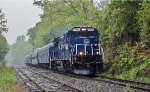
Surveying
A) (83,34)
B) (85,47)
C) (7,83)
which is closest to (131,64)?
(85,47)

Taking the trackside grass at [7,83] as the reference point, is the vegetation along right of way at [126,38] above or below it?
above

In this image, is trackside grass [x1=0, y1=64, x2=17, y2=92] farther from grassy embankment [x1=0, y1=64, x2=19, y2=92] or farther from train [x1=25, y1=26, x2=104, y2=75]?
train [x1=25, y1=26, x2=104, y2=75]

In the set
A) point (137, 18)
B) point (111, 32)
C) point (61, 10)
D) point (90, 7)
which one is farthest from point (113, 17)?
point (61, 10)

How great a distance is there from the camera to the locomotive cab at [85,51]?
27.3 metres

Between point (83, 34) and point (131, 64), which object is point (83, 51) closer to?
point (83, 34)

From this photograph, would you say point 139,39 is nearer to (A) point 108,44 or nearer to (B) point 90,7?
(A) point 108,44

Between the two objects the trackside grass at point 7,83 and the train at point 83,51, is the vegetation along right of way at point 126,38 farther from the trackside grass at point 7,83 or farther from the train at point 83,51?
the trackside grass at point 7,83

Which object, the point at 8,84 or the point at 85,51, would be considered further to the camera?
the point at 85,51

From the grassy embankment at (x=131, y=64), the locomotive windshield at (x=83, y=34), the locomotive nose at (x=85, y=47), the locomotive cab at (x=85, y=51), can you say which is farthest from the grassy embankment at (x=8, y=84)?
the grassy embankment at (x=131, y=64)

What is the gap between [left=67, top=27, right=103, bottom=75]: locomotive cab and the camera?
1075 inches

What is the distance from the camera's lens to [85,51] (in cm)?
2778

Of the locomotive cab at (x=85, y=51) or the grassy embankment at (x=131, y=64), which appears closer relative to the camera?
the grassy embankment at (x=131, y=64)

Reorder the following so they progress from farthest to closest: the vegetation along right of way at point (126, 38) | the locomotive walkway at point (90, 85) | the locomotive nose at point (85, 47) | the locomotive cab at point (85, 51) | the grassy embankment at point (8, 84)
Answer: the locomotive nose at point (85, 47)
the locomotive cab at point (85, 51)
the vegetation along right of way at point (126, 38)
the grassy embankment at point (8, 84)
the locomotive walkway at point (90, 85)

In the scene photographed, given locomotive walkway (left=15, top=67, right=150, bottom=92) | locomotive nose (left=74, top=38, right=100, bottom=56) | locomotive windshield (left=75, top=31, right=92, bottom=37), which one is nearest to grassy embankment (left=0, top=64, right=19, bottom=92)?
locomotive walkway (left=15, top=67, right=150, bottom=92)
